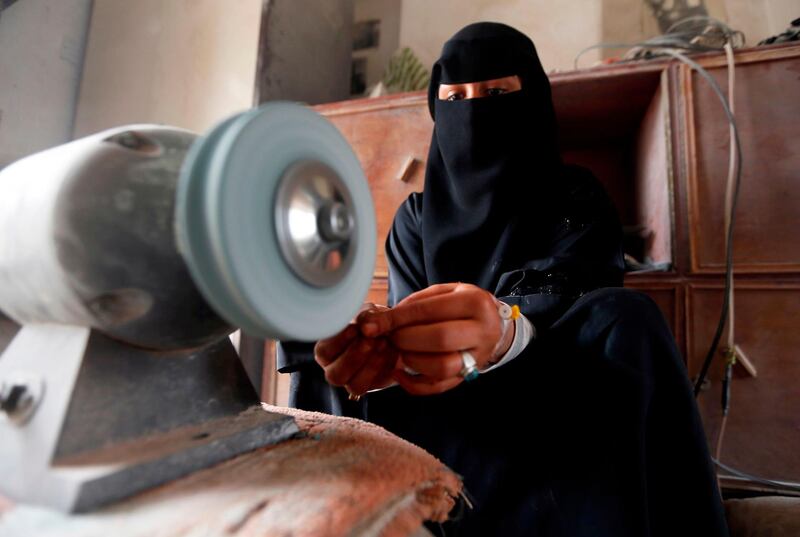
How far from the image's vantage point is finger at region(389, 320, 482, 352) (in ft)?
1.94

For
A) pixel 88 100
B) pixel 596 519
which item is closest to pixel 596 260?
pixel 596 519

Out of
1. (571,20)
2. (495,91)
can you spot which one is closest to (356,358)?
(495,91)

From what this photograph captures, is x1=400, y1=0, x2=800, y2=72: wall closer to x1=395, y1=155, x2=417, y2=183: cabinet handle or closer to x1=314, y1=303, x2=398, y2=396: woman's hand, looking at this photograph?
x1=395, y1=155, x2=417, y2=183: cabinet handle

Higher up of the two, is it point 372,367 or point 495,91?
point 495,91

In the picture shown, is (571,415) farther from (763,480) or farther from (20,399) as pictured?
(763,480)

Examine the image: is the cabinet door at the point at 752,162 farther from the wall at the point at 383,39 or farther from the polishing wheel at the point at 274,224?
the wall at the point at 383,39

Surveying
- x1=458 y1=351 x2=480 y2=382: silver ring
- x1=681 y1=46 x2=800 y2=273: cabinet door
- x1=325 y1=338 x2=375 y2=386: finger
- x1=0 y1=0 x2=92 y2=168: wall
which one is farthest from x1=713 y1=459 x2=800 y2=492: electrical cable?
x1=0 y1=0 x2=92 y2=168: wall

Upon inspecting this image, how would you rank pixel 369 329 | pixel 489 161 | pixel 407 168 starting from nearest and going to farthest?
pixel 369 329 < pixel 489 161 < pixel 407 168

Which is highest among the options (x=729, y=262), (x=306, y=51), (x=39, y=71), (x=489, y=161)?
(x=306, y=51)

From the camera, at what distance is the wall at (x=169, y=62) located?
78.2 inches

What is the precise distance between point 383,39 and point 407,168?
1.21 metres

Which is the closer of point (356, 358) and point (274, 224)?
point (274, 224)

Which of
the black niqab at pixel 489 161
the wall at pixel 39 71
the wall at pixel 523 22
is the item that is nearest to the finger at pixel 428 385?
the black niqab at pixel 489 161

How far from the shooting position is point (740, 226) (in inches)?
51.1
